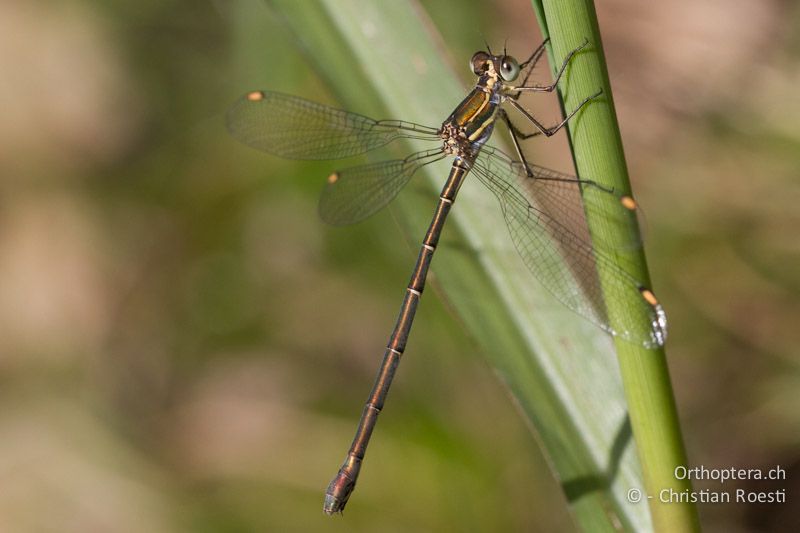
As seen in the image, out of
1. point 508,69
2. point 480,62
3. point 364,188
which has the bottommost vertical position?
point 364,188

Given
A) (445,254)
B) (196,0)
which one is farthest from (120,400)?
(445,254)

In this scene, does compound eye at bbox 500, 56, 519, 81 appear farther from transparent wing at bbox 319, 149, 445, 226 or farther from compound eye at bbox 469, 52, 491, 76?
transparent wing at bbox 319, 149, 445, 226

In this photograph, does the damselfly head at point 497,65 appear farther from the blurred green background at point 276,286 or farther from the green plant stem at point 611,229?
the blurred green background at point 276,286

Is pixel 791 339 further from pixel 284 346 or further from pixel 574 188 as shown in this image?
pixel 284 346

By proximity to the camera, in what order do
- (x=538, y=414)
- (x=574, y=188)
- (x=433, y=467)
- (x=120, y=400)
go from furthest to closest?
(x=120, y=400) < (x=433, y=467) < (x=574, y=188) < (x=538, y=414)

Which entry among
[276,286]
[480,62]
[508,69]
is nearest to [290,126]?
[480,62]

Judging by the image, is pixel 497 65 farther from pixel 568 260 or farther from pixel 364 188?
pixel 568 260
